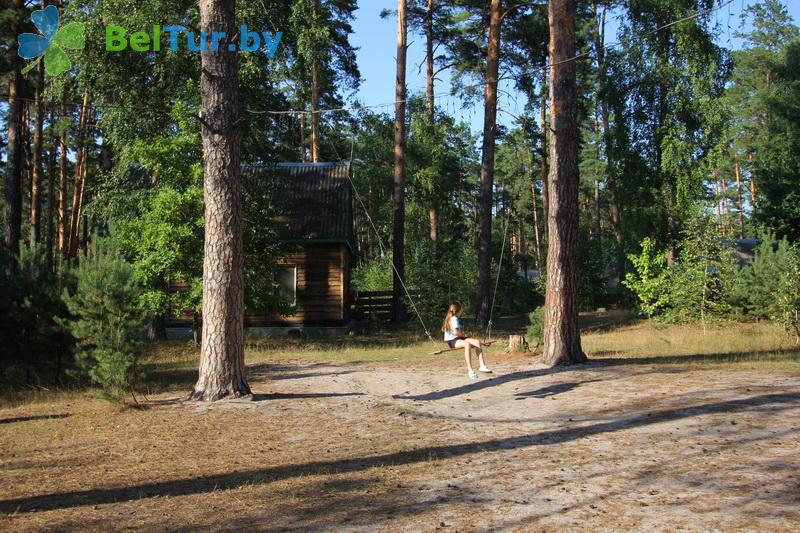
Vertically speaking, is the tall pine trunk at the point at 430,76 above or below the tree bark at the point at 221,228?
above

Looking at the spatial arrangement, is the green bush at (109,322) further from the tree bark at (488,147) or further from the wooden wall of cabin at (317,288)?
the tree bark at (488,147)

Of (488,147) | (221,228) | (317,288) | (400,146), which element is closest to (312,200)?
(317,288)

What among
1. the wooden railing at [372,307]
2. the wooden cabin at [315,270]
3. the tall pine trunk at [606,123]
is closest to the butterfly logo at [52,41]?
the wooden cabin at [315,270]

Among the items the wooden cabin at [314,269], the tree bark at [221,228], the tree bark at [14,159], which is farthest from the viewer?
the wooden cabin at [314,269]

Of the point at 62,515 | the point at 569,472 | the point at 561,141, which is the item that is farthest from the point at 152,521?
the point at 561,141

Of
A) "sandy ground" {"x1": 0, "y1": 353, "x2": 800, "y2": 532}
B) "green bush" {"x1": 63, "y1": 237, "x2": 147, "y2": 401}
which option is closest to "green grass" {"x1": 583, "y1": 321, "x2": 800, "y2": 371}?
"sandy ground" {"x1": 0, "y1": 353, "x2": 800, "y2": 532}

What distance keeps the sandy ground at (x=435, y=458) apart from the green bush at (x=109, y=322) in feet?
1.95

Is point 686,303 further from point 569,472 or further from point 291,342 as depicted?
point 569,472

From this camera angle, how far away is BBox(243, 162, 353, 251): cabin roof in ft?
74.5

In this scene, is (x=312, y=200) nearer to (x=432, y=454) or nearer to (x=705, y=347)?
(x=705, y=347)

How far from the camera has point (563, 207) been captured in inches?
456

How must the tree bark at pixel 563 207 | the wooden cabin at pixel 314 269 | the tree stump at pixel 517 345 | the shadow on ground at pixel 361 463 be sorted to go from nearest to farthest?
the shadow on ground at pixel 361 463
the tree bark at pixel 563 207
the tree stump at pixel 517 345
the wooden cabin at pixel 314 269

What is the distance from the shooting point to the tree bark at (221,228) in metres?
9.62

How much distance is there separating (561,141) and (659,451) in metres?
6.55
